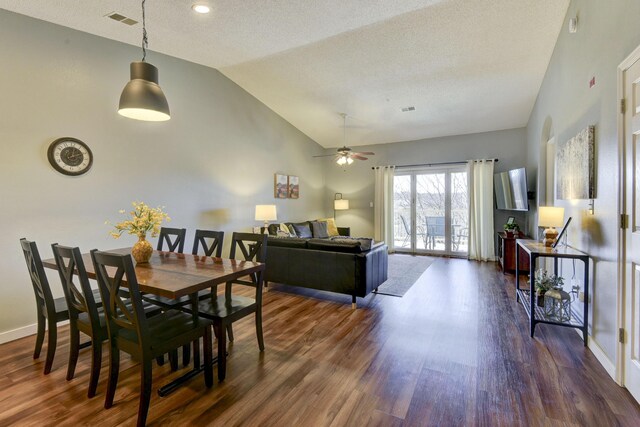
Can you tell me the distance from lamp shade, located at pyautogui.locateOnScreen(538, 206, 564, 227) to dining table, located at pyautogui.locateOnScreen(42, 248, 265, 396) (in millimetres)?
2987

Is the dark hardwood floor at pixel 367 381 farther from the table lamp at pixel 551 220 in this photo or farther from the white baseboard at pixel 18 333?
the table lamp at pixel 551 220

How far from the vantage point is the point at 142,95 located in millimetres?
2381

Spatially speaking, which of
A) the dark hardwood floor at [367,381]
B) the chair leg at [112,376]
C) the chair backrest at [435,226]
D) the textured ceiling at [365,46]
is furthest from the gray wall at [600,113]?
the chair backrest at [435,226]

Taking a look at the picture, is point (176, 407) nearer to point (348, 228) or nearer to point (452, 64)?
point (452, 64)

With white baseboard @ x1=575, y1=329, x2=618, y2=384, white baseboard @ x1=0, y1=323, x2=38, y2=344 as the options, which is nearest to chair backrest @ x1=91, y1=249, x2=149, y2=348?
white baseboard @ x1=0, y1=323, x2=38, y2=344

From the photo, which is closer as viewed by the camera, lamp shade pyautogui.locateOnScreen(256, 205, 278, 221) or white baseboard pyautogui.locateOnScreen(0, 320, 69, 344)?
white baseboard pyautogui.locateOnScreen(0, 320, 69, 344)

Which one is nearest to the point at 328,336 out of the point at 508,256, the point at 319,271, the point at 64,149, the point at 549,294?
the point at 319,271

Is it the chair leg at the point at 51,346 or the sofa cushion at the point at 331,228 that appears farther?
the sofa cushion at the point at 331,228

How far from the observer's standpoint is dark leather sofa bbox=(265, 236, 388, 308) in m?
3.79

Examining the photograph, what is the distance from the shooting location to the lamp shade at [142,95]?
93.2 inches

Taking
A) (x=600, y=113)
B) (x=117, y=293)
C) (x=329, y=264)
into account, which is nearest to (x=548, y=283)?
(x=600, y=113)

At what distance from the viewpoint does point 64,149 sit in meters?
3.39

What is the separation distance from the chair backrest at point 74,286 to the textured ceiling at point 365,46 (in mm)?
2530

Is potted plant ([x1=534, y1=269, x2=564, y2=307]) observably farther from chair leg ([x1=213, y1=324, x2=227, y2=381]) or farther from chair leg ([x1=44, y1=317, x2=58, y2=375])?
chair leg ([x1=44, y1=317, x2=58, y2=375])
